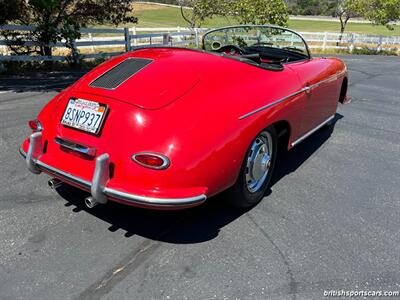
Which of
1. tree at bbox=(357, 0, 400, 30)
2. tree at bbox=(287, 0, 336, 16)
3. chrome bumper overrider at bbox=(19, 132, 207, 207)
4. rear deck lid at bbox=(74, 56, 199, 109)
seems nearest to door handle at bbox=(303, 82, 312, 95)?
rear deck lid at bbox=(74, 56, 199, 109)

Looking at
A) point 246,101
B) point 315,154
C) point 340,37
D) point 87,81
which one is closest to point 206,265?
point 246,101

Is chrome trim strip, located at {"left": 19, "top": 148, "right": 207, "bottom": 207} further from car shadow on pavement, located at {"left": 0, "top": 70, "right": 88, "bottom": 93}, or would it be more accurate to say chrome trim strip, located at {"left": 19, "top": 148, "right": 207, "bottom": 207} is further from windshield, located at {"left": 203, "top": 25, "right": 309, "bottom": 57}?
car shadow on pavement, located at {"left": 0, "top": 70, "right": 88, "bottom": 93}

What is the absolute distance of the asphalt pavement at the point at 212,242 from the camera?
7.61ft

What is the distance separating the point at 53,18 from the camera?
10.9m

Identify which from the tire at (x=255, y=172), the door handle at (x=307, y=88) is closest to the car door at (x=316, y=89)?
the door handle at (x=307, y=88)

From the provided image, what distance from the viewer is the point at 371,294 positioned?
7.54ft

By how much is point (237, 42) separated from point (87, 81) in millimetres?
2208

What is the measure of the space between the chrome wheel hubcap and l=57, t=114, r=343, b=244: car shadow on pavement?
238 mm

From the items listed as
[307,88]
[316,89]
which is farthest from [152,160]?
[316,89]

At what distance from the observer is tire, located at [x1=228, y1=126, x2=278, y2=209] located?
2957mm

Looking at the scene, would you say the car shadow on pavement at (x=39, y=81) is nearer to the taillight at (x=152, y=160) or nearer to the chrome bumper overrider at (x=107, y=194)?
the chrome bumper overrider at (x=107, y=194)

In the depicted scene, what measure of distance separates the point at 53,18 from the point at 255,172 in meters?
10.1

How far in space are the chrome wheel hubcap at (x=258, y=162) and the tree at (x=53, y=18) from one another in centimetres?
891

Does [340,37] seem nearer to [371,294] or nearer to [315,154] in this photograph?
[315,154]
